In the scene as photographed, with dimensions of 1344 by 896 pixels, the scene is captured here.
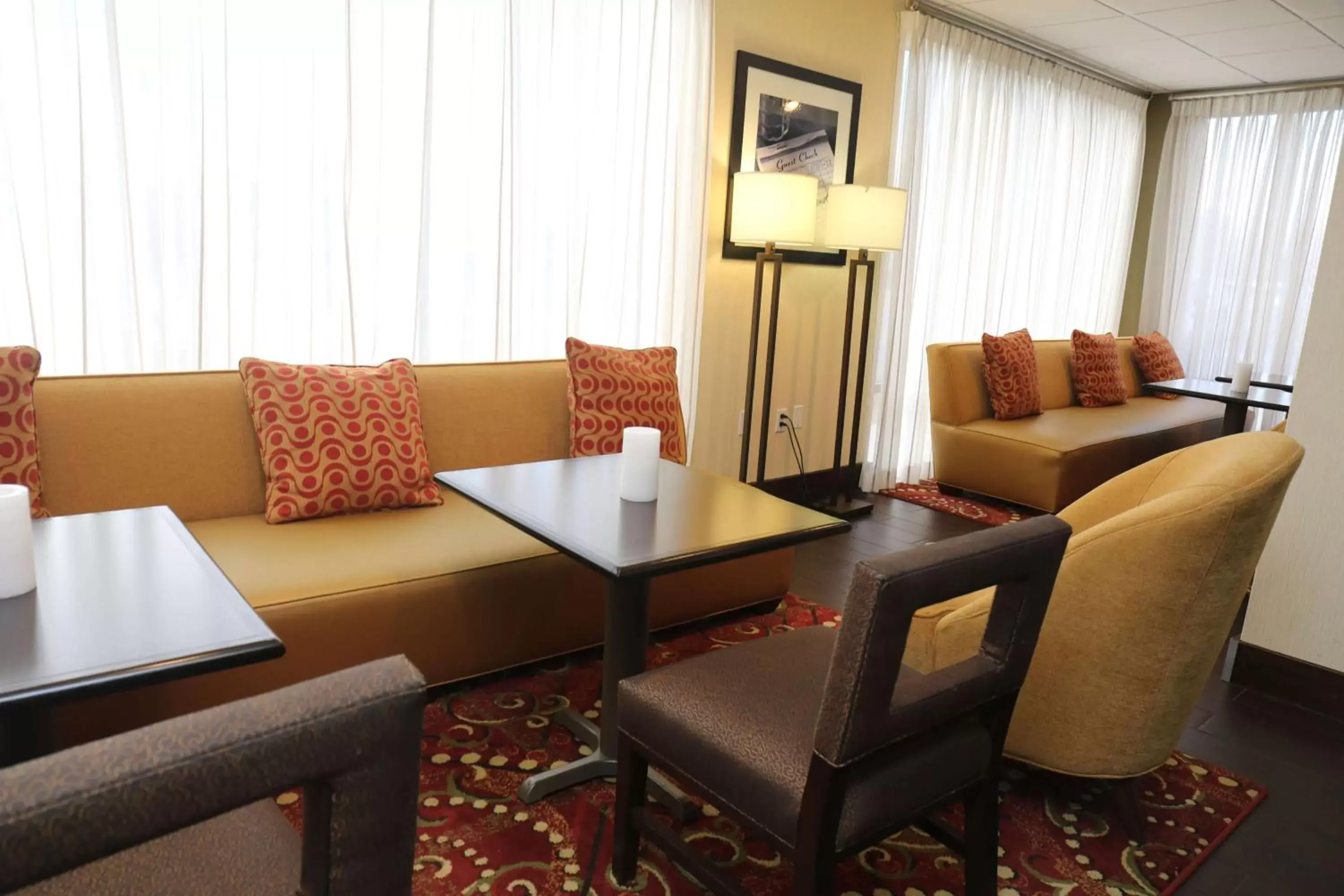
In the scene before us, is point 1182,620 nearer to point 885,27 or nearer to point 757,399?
point 757,399

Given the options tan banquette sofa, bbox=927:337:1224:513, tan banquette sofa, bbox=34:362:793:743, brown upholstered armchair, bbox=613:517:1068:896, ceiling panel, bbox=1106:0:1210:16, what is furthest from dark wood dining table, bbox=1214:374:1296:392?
tan banquette sofa, bbox=34:362:793:743

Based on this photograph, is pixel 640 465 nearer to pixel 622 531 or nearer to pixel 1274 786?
pixel 622 531

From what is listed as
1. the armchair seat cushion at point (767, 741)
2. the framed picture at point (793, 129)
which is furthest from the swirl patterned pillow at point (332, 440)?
the framed picture at point (793, 129)

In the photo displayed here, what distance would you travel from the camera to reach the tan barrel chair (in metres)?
1.61

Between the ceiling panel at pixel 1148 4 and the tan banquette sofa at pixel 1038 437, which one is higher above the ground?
the ceiling panel at pixel 1148 4

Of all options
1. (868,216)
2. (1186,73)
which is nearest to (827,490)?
(868,216)

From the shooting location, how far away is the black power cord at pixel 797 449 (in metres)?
4.38

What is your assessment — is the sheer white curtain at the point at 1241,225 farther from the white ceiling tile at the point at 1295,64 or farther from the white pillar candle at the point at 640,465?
the white pillar candle at the point at 640,465

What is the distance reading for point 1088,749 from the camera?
183 centimetres

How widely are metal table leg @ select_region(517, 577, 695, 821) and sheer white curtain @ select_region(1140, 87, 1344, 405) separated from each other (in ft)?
18.7

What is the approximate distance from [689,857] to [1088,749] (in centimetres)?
87

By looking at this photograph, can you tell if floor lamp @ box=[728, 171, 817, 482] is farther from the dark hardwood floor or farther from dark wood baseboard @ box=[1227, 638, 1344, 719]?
dark wood baseboard @ box=[1227, 638, 1344, 719]

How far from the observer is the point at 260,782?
0.67 m

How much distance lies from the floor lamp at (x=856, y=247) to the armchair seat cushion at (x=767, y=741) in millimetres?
2474
